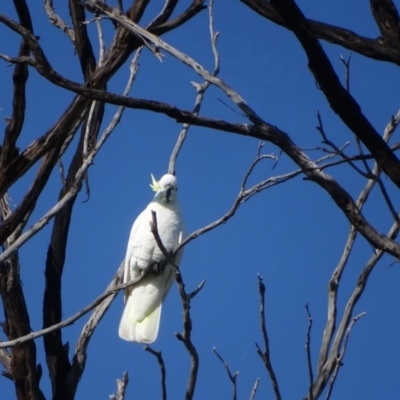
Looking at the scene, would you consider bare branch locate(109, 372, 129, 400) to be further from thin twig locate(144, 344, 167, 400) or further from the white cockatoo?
the white cockatoo

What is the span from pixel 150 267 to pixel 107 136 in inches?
59.7

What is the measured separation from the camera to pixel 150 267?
4.73m

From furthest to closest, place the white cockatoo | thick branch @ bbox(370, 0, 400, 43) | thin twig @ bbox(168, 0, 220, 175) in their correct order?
the white cockatoo → thin twig @ bbox(168, 0, 220, 175) → thick branch @ bbox(370, 0, 400, 43)

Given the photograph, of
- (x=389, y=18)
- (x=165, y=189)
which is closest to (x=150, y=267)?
(x=165, y=189)

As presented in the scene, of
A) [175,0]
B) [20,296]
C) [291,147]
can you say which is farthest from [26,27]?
[291,147]

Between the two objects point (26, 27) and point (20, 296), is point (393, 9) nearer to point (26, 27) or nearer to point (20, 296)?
point (26, 27)

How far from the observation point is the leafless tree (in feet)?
6.42

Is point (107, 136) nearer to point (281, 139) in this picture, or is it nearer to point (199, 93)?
point (199, 93)

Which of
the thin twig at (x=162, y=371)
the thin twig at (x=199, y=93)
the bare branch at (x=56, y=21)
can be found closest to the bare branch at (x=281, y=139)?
the thin twig at (x=162, y=371)

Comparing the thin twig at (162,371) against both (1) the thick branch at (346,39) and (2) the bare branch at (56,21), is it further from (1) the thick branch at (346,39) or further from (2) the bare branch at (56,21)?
(2) the bare branch at (56,21)

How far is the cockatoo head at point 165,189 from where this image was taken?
15.5ft

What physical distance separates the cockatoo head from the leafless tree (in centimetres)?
57

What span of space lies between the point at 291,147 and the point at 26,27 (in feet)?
4.76

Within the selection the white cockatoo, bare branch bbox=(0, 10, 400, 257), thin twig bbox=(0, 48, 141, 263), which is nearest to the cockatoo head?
the white cockatoo
